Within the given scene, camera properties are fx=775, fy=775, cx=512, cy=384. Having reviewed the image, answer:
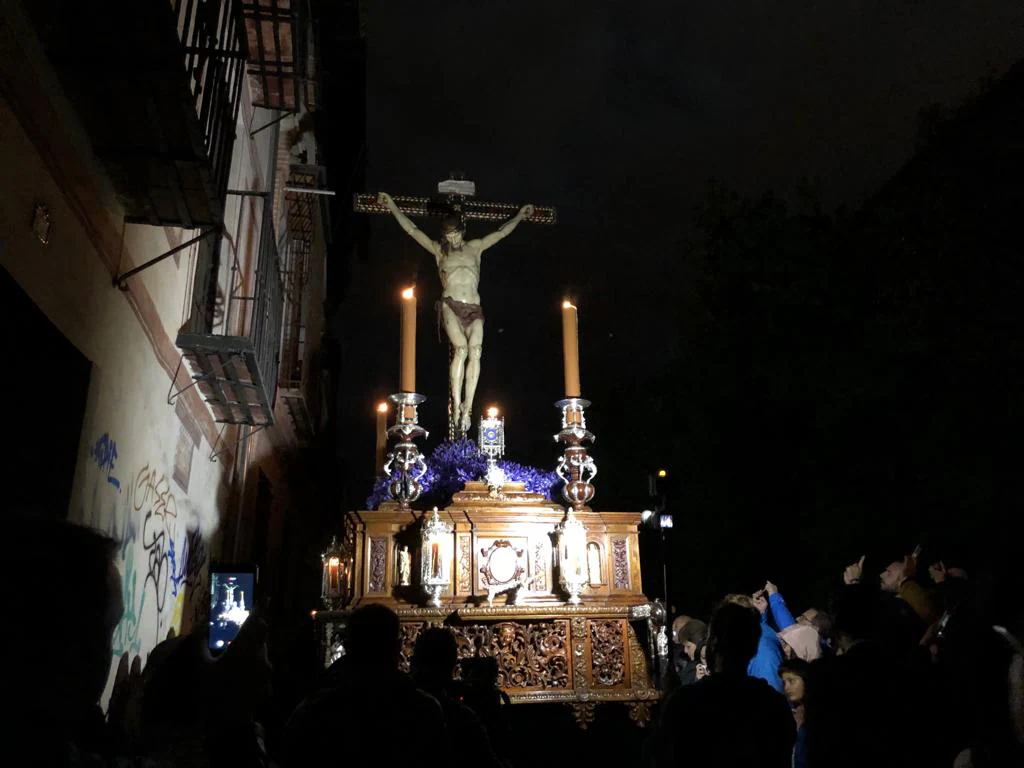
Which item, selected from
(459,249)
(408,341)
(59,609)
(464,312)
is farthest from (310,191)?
(59,609)

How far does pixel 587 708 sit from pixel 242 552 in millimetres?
5937

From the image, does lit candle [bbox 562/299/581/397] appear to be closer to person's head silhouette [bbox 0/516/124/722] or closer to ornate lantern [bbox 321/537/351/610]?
ornate lantern [bbox 321/537/351/610]

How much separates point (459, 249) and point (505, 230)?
71 centimetres

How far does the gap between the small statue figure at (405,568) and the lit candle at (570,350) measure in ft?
6.98

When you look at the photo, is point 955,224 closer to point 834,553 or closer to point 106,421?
point 834,553

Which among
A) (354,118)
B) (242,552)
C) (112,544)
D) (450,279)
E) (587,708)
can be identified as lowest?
(587,708)

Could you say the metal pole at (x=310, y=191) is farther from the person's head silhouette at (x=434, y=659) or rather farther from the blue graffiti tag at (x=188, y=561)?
the person's head silhouette at (x=434, y=659)

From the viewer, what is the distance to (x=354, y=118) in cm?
1822

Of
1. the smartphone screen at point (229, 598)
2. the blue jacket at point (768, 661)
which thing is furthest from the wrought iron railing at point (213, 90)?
the blue jacket at point (768, 661)

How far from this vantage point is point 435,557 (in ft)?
22.1

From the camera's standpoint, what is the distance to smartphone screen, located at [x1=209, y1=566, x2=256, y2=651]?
19.7 feet

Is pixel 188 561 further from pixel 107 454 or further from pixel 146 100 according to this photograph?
pixel 146 100

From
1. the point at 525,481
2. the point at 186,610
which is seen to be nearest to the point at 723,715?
the point at 525,481

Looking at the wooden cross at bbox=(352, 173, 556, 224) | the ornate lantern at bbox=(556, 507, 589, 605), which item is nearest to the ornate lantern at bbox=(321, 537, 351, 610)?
the ornate lantern at bbox=(556, 507, 589, 605)
